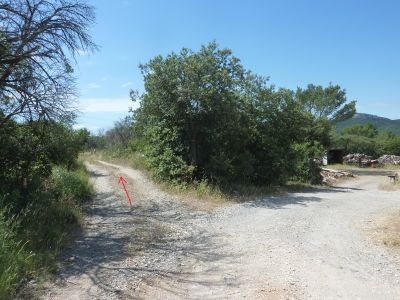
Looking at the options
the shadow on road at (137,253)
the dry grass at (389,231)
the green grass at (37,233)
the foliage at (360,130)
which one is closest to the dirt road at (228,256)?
the shadow on road at (137,253)

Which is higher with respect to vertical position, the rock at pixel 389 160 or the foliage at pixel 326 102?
the foliage at pixel 326 102

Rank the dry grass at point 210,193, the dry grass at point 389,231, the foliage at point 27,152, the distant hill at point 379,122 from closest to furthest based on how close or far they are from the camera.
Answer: the dry grass at point 389,231
the foliage at point 27,152
the dry grass at point 210,193
the distant hill at point 379,122

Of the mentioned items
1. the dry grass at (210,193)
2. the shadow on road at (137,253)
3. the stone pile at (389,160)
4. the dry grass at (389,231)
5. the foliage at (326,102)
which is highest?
the foliage at (326,102)

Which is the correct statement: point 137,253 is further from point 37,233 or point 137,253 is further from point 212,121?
point 212,121

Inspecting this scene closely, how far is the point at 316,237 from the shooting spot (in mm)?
9227

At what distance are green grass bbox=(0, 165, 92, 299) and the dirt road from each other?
411 millimetres

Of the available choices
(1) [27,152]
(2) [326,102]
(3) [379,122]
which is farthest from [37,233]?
(3) [379,122]

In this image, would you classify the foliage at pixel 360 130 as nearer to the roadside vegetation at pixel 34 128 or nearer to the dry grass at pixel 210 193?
the dry grass at pixel 210 193

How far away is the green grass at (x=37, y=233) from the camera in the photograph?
5.96 m

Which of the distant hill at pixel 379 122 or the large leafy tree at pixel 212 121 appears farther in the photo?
the distant hill at pixel 379 122

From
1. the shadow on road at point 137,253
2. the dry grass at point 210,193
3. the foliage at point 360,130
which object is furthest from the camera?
the foliage at point 360,130

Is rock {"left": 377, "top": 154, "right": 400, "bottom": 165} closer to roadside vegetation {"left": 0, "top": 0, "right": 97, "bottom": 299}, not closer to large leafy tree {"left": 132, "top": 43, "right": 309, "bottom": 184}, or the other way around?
large leafy tree {"left": 132, "top": 43, "right": 309, "bottom": 184}

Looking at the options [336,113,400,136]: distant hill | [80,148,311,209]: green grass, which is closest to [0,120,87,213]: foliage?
[80,148,311,209]: green grass

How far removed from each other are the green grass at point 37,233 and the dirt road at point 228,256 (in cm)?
41
